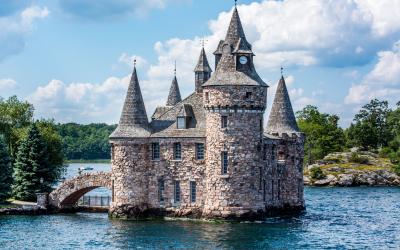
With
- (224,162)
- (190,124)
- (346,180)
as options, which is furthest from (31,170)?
(346,180)

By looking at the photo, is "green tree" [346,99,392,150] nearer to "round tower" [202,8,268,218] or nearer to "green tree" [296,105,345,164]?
"green tree" [296,105,345,164]

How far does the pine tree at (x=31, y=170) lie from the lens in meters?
79.4

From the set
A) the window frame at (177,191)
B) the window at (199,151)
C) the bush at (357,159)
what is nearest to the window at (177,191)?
the window frame at (177,191)

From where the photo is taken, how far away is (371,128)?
173750 mm

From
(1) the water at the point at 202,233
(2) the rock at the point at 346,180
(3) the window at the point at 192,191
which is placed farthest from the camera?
(2) the rock at the point at 346,180

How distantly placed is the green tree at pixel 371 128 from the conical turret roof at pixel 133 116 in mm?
108011

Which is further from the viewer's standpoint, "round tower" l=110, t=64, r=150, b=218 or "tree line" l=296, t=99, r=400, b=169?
"tree line" l=296, t=99, r=400, b=169

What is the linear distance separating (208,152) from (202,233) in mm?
8949

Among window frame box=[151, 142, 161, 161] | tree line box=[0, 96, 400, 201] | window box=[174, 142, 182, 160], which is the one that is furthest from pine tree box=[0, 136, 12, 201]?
window box=[174, 142, 182, 160]

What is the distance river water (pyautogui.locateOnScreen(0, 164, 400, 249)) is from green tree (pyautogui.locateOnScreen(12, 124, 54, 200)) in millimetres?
9309

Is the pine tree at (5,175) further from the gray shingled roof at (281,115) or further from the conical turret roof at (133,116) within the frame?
the gray shingled roof at (281,115)

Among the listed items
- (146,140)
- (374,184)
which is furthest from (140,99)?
(374,184)

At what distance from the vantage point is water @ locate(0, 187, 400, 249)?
54.6 m

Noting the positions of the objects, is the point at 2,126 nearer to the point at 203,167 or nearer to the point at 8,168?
the point at 8,168
